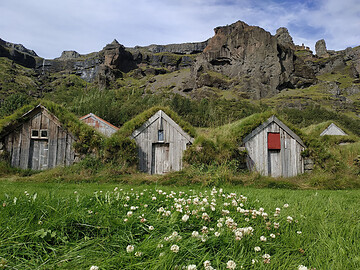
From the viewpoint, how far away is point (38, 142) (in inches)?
518

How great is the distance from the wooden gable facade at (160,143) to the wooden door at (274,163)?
5.33m

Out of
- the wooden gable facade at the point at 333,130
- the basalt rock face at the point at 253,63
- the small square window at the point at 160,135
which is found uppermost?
the basalt rock face at the point at 253,63

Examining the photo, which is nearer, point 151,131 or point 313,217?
point 313,217

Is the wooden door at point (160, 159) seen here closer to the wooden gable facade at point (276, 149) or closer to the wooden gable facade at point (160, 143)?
the wooden gable facade at point (160, 143)

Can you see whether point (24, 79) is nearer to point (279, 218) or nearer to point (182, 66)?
point (182, 66)

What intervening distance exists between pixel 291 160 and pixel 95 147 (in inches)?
491

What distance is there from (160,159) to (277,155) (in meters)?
7.70

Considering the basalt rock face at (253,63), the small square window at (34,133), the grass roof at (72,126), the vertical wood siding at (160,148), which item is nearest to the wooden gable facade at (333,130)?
the vertical wood siding at (160,148)

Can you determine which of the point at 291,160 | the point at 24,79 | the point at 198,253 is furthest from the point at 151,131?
the point at 24,79

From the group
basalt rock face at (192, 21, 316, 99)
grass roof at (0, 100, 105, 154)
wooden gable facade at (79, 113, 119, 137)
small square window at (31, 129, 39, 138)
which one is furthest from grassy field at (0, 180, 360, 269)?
basalt rock face at (192, 21, 316, 99)

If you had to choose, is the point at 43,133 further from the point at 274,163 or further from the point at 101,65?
the point at 101,65

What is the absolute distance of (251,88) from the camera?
101688 mm

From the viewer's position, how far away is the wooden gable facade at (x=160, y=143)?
13.0 meters

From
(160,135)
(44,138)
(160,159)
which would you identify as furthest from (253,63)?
(44,138)
